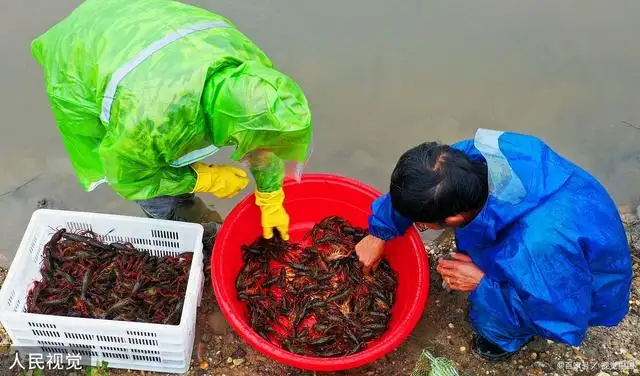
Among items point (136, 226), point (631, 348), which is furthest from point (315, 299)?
point (631, 348)

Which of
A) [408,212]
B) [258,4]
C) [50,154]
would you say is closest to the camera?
[408,212]

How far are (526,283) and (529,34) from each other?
373cm

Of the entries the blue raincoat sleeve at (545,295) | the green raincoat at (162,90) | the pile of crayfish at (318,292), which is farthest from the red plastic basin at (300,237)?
the green raincoat at (162,90)

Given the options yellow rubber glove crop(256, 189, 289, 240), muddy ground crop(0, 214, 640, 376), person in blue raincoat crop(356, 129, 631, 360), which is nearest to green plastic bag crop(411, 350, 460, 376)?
muddy ground crop(0, 214, 640, 376)

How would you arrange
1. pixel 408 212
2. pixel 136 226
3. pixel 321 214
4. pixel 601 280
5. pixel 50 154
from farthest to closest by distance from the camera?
pixel 50 154 → pixel 321 214 → pixel 136 226 → pixel 601 280 → pixel 408 212

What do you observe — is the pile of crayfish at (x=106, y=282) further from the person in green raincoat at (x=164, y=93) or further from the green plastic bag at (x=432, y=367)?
the green plastic bag at (x=432, y=367)

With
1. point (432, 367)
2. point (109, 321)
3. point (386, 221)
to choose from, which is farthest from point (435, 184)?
point (109, 321)

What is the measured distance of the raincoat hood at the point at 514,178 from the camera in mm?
2895

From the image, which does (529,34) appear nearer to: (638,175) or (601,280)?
(638,175)

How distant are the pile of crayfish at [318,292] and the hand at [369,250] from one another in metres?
0.10

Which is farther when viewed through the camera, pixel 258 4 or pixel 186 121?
pixel 258 4

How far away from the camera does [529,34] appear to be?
5.84m

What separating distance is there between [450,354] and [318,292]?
40.4 inches

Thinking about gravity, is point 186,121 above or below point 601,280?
above
